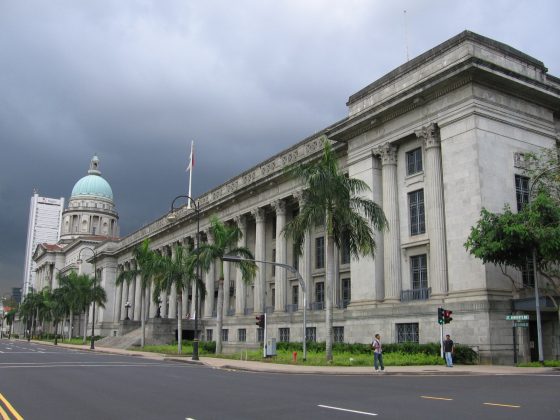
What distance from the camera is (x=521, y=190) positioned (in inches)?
1339

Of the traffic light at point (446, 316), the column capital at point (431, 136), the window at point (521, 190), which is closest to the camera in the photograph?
the traffic light at point (446, 316)

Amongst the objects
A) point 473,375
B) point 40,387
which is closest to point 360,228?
point 473,375

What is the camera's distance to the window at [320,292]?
48609 mm

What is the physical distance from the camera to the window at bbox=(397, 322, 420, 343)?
33.9m

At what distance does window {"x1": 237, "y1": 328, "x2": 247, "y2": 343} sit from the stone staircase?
559 inches

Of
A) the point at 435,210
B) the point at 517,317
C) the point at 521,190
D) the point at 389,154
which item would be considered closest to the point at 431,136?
the point at 389,154

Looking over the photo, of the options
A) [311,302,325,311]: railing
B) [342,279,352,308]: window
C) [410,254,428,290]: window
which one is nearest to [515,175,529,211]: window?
[410,254,428,290]: window

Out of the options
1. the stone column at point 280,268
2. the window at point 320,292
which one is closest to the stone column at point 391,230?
the window at point 320,292

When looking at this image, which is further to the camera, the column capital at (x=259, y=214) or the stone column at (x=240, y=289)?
the stone column at (x=240, y=289)

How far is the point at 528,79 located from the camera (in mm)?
33875

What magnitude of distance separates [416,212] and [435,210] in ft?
8.77

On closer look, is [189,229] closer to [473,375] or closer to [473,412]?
[473,375]

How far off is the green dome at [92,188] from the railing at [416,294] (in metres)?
132

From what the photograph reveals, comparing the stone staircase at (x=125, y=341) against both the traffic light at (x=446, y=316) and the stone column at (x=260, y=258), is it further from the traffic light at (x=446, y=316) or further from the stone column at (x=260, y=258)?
the traffic light at (x=446, y=316)
